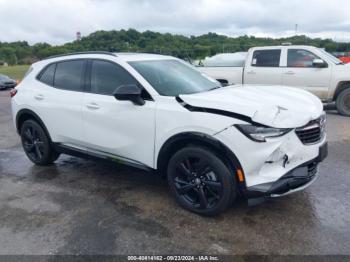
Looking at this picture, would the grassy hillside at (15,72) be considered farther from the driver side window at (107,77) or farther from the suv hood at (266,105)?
the suv hood at (266,105)

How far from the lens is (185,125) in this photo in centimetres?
342

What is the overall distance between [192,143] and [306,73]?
684cm

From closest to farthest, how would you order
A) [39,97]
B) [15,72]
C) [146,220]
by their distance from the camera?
1. [146,220]
2. [39,97]
3. [15,72]

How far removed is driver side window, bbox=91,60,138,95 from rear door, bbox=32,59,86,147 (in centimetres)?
24

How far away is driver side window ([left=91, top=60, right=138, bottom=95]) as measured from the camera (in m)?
4.05

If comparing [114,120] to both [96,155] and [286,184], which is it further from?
[286,184]

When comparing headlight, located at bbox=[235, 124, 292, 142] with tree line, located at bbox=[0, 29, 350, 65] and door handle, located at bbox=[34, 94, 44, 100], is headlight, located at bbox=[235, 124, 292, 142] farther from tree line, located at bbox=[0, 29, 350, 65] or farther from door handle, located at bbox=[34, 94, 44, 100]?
tree line, located at bbox=[0, 29, 350, 65]

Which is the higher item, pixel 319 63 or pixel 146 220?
pixel 319 63

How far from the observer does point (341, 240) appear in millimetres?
3051

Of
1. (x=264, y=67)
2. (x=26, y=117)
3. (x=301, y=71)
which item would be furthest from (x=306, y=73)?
(x=26, y=117)

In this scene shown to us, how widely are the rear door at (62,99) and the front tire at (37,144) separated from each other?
249 millimetres

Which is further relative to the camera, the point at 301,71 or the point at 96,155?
the point at 301,71

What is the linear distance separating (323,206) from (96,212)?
8.22 feet

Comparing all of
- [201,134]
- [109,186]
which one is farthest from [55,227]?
[201,134]
